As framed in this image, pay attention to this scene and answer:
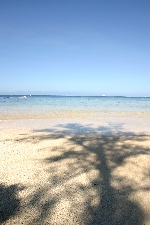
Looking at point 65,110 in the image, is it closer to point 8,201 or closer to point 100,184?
point 100,184

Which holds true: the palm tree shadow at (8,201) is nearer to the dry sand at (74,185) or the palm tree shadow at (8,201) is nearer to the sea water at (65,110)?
the dry sand at (74,185)

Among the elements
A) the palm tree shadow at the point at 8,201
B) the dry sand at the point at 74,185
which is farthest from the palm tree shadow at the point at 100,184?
the palm tree shadow at the point at 8,201

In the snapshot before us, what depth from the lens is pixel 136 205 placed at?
2.31 meters

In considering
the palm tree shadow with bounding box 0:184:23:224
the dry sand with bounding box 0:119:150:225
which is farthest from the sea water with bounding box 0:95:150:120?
the palm tree shadow with bounding box 0:184:23:224

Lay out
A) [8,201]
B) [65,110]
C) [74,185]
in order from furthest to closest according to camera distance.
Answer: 1. [65,110]
2. [74,185]
3. [8,201]

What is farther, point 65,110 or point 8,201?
point 65,110

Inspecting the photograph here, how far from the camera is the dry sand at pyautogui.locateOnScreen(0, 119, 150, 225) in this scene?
2109 mm

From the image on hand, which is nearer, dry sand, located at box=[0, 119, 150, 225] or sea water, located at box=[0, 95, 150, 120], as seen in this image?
dry sand, located at box=[0, 119, 150, 225]

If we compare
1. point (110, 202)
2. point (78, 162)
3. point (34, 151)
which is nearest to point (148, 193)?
point (110, 202)

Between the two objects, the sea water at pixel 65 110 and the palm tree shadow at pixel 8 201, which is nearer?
the palm tree shadow at pixel 8 201

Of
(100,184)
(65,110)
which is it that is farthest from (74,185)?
(65,110)

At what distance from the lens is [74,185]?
2.72 metres

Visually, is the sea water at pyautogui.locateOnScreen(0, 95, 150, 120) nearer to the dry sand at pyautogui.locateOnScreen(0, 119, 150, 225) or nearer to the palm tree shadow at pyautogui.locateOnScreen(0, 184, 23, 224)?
the dry sand at pyautogui.locateOnScreen(0, 119, 150, 225)

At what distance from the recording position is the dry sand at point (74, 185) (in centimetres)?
211
